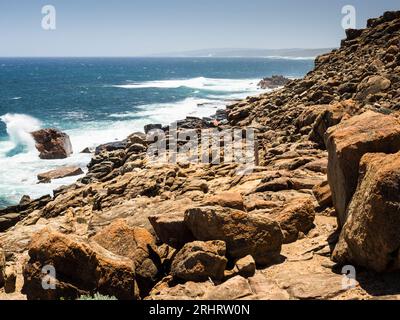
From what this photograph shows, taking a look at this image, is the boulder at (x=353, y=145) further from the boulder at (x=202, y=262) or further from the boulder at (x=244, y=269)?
the boulder at (x=202, y=262)

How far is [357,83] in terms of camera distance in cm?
2791

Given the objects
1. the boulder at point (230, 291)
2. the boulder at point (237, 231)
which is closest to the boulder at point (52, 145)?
the boulder at point (237, 231)

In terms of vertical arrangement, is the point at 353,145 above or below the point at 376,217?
above

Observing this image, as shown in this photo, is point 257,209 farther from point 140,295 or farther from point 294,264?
point 140,295

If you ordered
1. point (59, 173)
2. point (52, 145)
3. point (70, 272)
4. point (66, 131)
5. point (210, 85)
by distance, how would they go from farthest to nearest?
point (210, 85)
point (66, 131)
point (52, 145)
point (59, 173)
point (70, 272)

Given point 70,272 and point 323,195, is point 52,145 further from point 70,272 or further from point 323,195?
point 70,272

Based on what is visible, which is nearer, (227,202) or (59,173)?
(227,202)

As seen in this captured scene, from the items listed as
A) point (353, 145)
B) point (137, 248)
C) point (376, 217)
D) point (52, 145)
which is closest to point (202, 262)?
point (137, 248)

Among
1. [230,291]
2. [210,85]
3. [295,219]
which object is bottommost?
[230,291]

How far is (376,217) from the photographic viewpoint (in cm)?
687

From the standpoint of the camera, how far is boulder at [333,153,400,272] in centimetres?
674

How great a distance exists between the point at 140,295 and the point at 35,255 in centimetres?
214

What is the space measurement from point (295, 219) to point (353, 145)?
2665 mm

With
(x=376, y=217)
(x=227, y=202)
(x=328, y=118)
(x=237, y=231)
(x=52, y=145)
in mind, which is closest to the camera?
(x=376, y=217)
